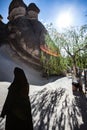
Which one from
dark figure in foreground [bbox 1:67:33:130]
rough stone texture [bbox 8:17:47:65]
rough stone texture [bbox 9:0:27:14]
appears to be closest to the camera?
dark figure in foreground [bbox 1:67:33:130]

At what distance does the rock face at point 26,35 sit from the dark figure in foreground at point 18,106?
30128 mm

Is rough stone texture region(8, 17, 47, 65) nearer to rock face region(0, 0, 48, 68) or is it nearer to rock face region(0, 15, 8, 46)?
rock face region(0, 0, 48, 68)

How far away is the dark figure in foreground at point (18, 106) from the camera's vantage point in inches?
195

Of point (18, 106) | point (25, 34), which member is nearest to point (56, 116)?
point (18, 106)

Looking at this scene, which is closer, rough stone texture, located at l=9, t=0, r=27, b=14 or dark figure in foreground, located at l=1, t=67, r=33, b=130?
dark figure in foreground, located at l=1, t=67, r=33, b=130

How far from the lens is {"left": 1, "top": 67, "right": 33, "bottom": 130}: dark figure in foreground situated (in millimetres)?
4949

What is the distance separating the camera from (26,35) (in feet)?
119

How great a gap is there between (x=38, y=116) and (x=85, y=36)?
12728mm

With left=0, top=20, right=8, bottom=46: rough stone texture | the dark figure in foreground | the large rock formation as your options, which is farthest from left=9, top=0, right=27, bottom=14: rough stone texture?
the dark figure in foreground

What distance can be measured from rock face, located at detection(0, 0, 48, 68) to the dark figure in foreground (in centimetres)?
3013

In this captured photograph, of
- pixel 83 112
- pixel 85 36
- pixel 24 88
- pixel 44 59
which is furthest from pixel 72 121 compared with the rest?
pixel 44 59

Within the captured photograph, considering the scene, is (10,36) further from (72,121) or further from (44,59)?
(72,121)

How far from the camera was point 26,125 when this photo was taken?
5.07 m

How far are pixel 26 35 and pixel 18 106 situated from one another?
32125mm
